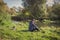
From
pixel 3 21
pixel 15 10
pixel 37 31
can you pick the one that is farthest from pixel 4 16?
pixel 15 10

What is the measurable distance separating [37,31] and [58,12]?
889cm

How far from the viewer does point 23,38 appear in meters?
11.7

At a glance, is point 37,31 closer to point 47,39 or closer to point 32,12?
point 47,39

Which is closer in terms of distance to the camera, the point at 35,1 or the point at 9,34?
the point at 9,34

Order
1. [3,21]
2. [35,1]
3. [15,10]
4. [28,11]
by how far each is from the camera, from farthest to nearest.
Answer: [15,10] → [28,11] → [35,1] → [3,21]

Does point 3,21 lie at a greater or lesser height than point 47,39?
greater

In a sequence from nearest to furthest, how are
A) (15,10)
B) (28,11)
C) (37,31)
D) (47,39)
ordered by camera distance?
(47,39) → (37,31) → (28,11) → (15,10)

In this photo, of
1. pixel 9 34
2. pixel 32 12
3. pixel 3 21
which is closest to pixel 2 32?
pixel 9 34

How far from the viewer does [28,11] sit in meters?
23.7

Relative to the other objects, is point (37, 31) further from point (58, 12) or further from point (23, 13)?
point (23, 13)

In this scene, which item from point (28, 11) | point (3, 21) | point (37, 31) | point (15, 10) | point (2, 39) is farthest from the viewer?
point (15, 10)

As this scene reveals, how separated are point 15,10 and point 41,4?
6015 mm

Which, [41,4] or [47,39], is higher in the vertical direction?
[41,4]

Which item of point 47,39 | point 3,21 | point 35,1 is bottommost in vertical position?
→ point 47,39
